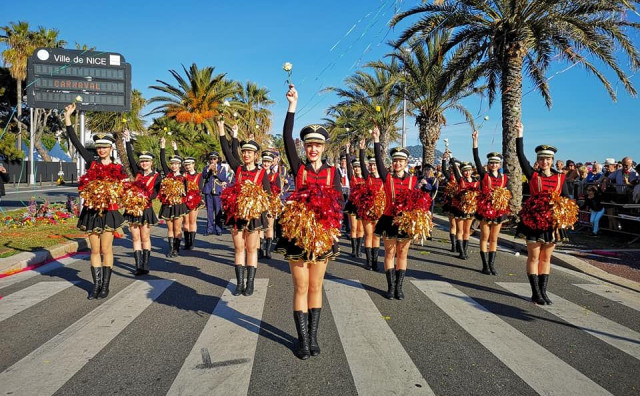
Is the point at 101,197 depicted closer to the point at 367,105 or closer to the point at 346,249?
the point at 346,249

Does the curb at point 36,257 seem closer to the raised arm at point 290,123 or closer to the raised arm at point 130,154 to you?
the raised arm at point 130,154

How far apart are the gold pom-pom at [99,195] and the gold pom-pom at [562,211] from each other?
20.4ft

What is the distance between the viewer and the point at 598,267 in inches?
318

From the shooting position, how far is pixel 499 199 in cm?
760

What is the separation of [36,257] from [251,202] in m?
4.96

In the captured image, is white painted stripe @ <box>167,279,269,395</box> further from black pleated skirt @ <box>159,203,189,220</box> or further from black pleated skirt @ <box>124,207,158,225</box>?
black pleated skirt @ <box>159,203,189,220</box>

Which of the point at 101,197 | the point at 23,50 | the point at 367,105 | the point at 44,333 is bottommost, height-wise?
the point at 44,333

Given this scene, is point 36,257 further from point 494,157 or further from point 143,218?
point 494,157

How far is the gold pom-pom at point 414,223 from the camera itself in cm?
568

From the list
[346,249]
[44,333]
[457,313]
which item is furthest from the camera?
[346,249]

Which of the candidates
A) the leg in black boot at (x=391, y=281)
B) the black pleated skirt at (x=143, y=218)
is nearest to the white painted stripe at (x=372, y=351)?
the leg in black boot at (x=391, y=281)

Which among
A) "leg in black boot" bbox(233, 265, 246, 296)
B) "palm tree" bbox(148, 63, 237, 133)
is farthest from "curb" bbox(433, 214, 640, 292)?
"palm tree" bbox(148, 63, 237, 133)

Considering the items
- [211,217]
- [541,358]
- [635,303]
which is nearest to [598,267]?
[635,303]

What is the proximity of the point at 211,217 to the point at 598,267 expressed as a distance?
32.4 ft
